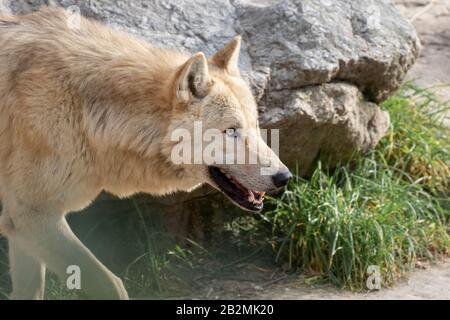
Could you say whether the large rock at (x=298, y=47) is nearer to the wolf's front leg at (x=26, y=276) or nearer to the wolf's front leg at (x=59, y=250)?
the wolf's front leg at (x=26, y=276)

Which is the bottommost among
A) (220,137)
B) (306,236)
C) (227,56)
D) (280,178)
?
(306,236)

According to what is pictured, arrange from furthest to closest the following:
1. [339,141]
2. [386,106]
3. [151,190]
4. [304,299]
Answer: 1. [386,106]
2. [339,141]
3. [304,299]
4. [151,190]

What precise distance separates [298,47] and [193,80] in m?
1.80

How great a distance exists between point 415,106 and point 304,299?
9.36 ft

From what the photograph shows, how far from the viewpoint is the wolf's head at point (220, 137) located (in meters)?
5.05

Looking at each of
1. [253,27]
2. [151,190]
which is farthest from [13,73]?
[253,27]

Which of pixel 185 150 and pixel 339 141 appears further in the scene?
pixel 339 141

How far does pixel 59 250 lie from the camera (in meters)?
5.24

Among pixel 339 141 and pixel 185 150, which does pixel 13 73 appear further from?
pixel 339 141

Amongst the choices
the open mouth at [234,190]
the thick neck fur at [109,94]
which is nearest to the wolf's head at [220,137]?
the open mouth at [234,190]

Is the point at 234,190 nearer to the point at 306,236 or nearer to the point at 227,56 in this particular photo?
→ the point at 227,56

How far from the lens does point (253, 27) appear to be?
264 inches

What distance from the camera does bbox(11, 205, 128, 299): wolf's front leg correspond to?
5.22m

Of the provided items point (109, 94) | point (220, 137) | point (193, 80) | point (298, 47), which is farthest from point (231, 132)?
point (298, 47)
